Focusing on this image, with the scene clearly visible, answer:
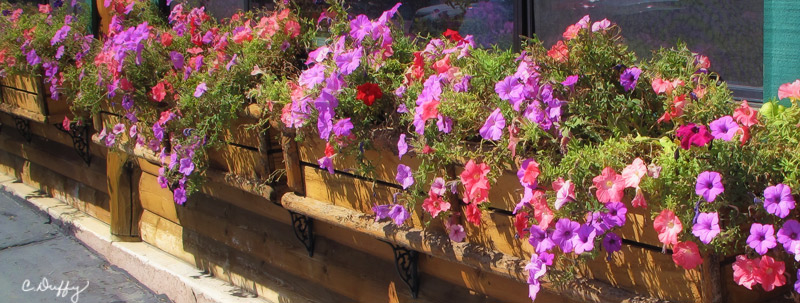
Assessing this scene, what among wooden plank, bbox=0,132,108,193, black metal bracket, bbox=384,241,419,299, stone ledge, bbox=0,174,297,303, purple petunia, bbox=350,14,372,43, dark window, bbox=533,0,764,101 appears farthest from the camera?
wooden plank, bbox=0,132,108,193

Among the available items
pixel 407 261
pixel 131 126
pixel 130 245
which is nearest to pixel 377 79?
pixel 407 261

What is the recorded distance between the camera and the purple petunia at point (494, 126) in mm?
2207

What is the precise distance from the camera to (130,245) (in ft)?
17.1

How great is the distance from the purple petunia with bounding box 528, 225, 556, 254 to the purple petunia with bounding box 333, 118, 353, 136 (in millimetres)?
801

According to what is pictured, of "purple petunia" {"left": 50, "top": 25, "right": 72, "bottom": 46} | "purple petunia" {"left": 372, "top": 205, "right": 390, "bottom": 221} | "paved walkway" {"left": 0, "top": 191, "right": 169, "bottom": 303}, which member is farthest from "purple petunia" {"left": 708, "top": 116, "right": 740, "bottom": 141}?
"purple petunia" {"left": 50, "top": 25, "right": 72, "bottom": 46}

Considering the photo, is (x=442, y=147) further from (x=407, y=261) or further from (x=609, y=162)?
(x=407, y=261)

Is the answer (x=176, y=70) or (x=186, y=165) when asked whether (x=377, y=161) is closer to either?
(x=186, y=165)

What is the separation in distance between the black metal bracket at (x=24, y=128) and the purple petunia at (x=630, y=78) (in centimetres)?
579

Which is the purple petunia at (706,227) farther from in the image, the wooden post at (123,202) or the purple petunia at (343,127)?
the wooden post at (123,202)

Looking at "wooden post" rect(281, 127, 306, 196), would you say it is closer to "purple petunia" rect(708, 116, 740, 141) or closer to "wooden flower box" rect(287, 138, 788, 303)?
"wooden flower box" rect(287, 138, 788, 303)

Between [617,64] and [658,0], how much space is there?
843mm

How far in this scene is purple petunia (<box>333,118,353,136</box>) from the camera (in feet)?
8.74

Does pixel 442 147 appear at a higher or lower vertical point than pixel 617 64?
lower

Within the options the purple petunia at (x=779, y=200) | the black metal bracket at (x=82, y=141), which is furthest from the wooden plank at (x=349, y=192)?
the black metal bracket at (x=82, y=141)
